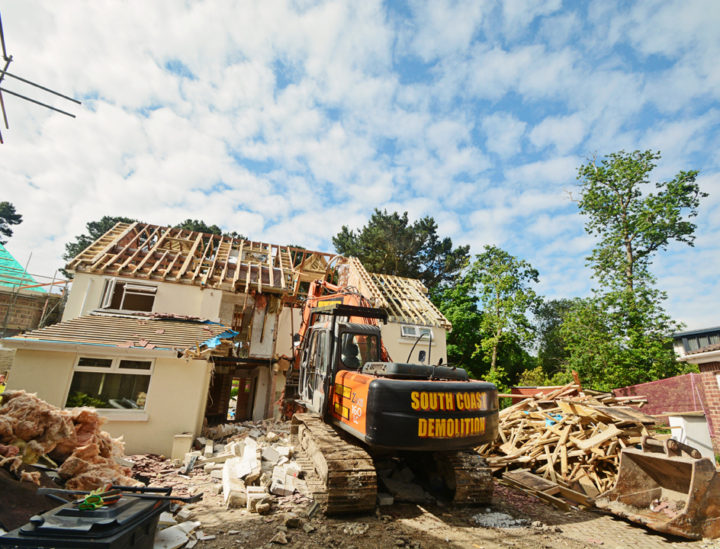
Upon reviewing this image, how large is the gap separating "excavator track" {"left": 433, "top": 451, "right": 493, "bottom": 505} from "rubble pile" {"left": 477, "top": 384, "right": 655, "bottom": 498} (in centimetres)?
260

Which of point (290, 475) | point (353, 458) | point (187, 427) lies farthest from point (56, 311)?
point (353, 458)

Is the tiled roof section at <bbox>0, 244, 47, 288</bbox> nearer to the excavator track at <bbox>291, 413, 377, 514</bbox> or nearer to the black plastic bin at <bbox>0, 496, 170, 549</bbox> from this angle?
the excavator track at <bbox>291, 413, 377, 514</bbox>

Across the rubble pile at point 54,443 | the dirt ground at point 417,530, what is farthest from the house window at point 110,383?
the dirt ground at point 417,530

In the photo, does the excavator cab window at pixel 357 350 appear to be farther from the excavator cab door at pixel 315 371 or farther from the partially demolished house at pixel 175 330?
the partially demolished house at pixel 175 330

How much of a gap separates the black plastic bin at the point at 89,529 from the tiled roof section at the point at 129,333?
7.50m

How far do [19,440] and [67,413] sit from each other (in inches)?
40.9

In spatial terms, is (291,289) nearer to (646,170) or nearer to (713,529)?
(713,529)

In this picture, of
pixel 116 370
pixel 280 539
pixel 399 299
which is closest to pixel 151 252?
pixel 116 370

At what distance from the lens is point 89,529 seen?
2619 mm

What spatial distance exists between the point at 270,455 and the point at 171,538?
138 inches

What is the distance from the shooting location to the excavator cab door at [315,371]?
672 cm

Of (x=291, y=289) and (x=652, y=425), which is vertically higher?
(x=291, y=289)

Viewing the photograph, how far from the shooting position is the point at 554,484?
7.21m

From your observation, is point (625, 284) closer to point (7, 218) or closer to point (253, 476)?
point (253, 476)
